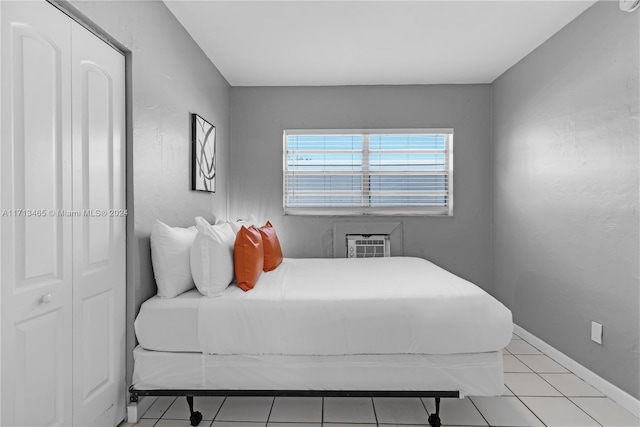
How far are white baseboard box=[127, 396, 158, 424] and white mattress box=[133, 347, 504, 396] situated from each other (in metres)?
0.16

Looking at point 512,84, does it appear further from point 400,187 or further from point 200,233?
point 200,233

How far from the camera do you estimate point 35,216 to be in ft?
5.06

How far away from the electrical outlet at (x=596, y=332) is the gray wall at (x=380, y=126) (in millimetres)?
1689

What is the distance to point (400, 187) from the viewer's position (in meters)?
4.43

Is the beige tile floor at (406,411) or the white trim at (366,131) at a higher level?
the white trim at (366,131)

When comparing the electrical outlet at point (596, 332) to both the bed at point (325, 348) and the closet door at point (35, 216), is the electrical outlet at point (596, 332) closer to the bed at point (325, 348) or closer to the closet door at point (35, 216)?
the bed at point (325, 348)

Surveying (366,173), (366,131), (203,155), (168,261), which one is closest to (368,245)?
(366,173)

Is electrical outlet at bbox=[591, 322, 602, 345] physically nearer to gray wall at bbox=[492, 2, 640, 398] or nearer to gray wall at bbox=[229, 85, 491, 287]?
gray wall at bbox=[492, 2, 640, 398]

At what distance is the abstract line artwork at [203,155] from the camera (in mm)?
3076

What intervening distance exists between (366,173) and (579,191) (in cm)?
218

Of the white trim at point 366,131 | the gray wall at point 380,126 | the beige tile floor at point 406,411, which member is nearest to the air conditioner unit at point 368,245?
the gray wall at point 380,126

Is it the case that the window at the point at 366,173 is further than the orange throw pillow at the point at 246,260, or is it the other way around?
the window at the point at 366,173

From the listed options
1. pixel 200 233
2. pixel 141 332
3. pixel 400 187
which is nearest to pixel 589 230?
pixel 400 187

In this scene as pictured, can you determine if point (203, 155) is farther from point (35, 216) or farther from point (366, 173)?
point (366, 173)
